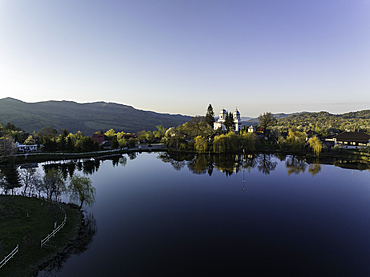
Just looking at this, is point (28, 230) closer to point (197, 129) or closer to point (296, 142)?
point (197, 129)

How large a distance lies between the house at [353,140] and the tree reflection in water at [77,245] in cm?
8526

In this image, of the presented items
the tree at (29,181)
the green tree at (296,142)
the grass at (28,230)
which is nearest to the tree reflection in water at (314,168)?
the green tree at (296,142)

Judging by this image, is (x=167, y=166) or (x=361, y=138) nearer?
(x=167, y=166)

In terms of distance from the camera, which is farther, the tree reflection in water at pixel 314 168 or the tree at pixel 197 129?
the tree at pixel 197 129

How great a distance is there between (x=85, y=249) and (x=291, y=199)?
27.2 m

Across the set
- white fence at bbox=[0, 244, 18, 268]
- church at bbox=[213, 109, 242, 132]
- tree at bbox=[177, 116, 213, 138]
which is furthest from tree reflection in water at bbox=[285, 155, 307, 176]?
church at bbox=[213, 109, 242, 132]

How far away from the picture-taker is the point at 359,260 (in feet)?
49.3

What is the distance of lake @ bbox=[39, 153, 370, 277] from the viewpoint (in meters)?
14.2

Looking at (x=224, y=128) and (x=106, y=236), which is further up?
(x=224, y=128)

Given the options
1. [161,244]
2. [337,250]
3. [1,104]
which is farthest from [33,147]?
[1,104]

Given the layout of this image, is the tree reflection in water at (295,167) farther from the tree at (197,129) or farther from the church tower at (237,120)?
the church tower at (237,120)

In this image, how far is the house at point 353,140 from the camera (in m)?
67.1

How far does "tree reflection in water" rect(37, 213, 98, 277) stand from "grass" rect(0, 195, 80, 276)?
0.57 metres

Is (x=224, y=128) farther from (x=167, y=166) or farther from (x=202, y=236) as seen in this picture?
(x=202, y=236)
